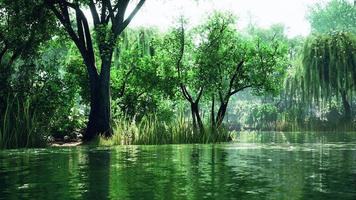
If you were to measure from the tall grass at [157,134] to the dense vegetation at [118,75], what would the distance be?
0.12 feet

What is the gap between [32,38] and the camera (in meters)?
19.5

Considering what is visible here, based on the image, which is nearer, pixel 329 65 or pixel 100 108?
pixel 100 108

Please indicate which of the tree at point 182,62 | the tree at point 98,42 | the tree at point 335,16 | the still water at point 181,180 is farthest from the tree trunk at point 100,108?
the tree at point 335,16

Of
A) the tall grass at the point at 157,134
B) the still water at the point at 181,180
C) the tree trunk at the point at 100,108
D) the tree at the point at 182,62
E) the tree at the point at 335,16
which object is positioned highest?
the tree at the point at 335,16

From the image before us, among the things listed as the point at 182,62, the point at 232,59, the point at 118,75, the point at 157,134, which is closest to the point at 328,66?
the point at 232,59

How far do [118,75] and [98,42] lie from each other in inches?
202

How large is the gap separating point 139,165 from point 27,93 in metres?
11.2

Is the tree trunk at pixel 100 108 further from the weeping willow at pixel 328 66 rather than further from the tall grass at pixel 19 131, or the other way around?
the weeping willow at pixel 328 66

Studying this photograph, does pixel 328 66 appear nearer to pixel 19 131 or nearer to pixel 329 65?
pixel 329 65

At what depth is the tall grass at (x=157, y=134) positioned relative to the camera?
1692 centimetres

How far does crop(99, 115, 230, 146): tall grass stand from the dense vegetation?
0.12ft

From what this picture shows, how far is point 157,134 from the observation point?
56.8 feet

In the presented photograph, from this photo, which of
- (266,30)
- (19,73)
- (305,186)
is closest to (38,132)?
(19,73)

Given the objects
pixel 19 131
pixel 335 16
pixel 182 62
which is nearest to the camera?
pixel 19 131
